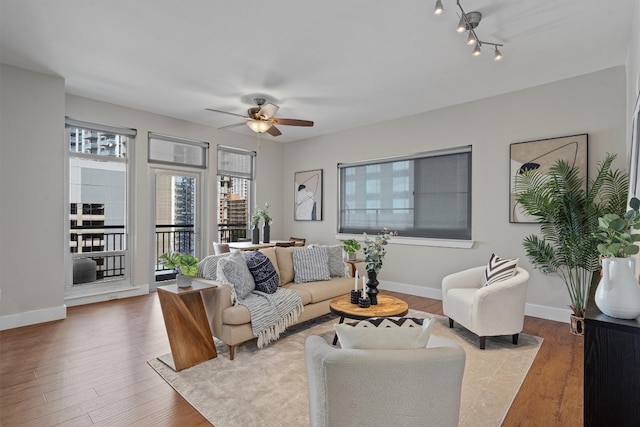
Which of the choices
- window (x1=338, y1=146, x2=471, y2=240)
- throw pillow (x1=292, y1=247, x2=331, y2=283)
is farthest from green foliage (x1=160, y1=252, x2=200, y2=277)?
window (x1=338, y1=146, x2=471, y2=240)

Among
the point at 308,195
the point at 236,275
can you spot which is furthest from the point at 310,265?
the point at 308,195

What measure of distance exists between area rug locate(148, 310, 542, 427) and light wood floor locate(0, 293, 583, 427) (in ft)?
0.29

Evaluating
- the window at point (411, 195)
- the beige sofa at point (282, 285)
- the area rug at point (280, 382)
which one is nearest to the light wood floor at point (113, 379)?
the area rug at point (280, 382)

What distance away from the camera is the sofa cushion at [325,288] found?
11.7 ft

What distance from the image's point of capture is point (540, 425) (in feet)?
6.58

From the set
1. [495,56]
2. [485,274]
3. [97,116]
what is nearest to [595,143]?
[495,56]

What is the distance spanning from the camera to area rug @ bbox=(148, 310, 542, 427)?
2.05 metres

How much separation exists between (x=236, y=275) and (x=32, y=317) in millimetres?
2723

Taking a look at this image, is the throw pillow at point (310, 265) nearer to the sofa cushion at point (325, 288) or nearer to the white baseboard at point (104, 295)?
the sofa cushion at point (325, 288)

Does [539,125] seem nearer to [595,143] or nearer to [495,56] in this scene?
[595,143]

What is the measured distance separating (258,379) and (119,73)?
3.65 meters

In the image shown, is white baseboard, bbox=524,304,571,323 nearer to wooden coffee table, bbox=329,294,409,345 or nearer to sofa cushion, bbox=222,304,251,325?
wooden coffee table, bbox=329,294,409,345

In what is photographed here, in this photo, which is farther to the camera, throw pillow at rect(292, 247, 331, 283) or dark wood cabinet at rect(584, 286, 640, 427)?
throw pillow at rect(292, 247, 331, 283)

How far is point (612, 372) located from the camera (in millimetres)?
1159
